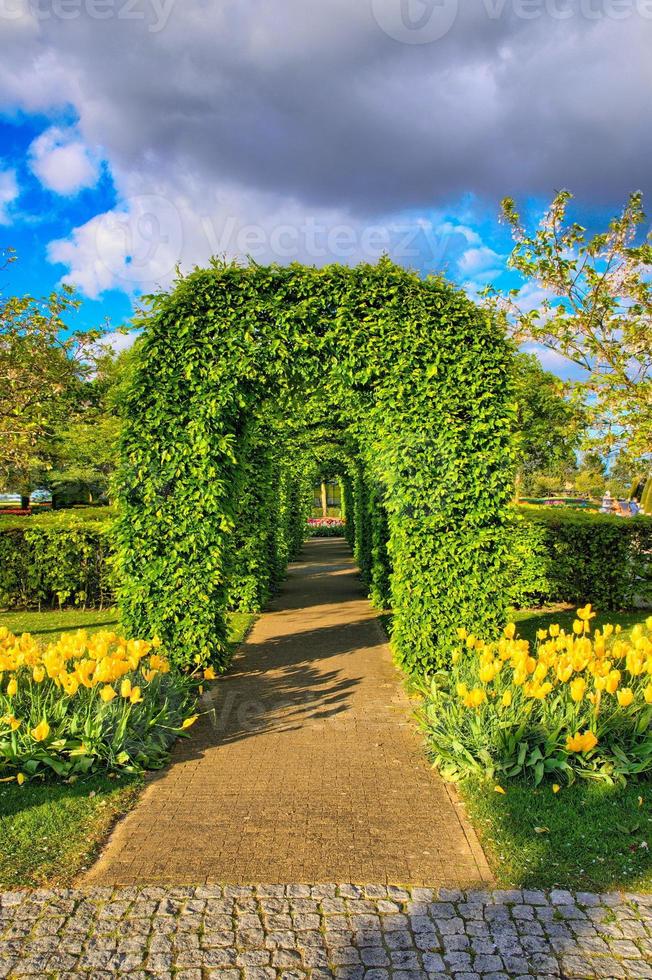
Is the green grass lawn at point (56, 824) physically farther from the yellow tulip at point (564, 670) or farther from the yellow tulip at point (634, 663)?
the yellow tulip at point (634, 663)

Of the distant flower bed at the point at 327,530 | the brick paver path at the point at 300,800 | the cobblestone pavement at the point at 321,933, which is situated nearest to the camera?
the cobblestone pavement at the point at 321,933

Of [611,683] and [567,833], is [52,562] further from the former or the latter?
[567,833]

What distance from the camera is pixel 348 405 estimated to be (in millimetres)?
6438

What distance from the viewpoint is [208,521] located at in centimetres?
625

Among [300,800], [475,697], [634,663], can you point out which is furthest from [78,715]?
[634,663]

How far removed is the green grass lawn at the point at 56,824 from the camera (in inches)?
125

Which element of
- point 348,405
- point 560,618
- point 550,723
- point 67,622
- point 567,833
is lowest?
point 560,618

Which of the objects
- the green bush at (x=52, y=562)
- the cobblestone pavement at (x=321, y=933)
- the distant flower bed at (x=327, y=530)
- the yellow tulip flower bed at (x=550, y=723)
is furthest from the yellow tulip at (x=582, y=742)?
the distant flower bed at (x=327, y=530)

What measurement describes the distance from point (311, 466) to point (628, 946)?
56.2 feet

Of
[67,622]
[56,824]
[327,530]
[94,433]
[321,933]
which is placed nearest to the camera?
[321,933]

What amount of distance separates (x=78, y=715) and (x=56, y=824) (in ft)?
2.99

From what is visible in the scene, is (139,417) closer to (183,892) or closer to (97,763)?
(97,763)

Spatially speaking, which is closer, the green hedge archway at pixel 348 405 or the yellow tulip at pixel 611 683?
the yellow tulip at pixel 611 683

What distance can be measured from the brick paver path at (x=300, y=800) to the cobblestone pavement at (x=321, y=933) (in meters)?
0.16
